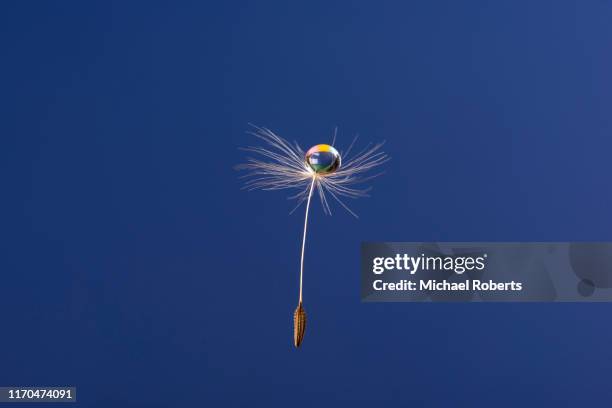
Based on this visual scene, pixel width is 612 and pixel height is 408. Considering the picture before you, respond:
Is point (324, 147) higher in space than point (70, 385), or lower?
higher

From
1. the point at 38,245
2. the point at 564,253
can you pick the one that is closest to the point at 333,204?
the point at 564,253

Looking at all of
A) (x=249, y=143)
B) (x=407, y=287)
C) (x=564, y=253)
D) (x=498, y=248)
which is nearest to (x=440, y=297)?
(x=407, y=287)

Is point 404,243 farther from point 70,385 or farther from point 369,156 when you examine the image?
point 70,385

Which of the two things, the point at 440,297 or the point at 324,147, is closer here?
the point at 324,147

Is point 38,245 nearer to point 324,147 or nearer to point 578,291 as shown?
point 324,147

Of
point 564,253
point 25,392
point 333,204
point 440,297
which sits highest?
point 333,204

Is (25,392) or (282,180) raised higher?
(282,180)

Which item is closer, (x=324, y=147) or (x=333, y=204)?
(x=324, y=147)

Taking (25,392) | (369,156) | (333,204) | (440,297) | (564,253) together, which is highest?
(369,156)
